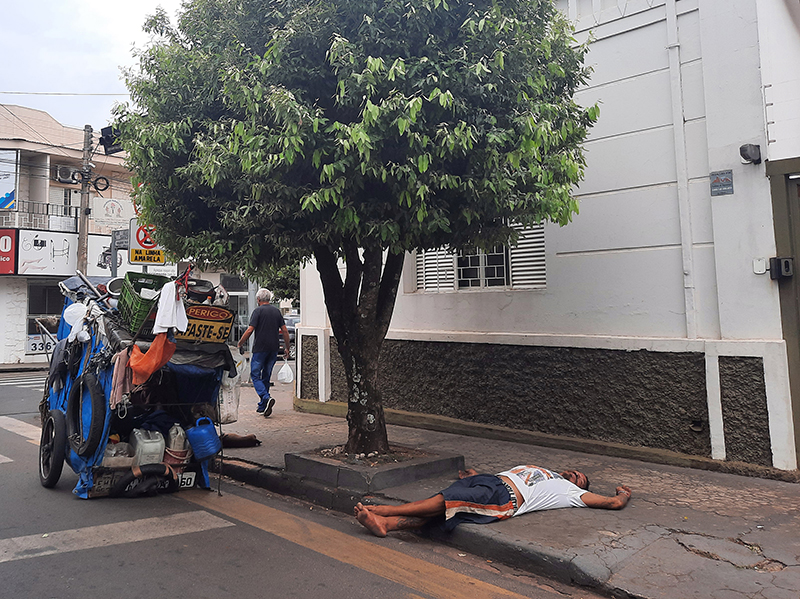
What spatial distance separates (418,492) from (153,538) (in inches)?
85.5

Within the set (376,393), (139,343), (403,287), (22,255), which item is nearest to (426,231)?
(376,393)

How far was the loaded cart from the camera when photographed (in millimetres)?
5371

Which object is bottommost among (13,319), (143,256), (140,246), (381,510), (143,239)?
(381,510)

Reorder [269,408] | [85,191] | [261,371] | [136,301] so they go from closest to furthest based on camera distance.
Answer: [136,301]
[269,408]
[261,371]
[85,191]

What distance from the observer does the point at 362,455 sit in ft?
20.6

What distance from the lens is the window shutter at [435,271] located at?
8.90m

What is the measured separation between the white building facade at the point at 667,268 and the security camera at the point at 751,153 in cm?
1

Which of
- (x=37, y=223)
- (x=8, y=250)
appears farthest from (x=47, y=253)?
(x=37, y=223)

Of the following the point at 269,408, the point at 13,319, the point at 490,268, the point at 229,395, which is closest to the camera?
the point at 229,395

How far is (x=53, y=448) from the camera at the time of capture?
592 centimetres

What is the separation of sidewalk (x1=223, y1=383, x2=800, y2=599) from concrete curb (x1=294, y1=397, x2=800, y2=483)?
0.09m

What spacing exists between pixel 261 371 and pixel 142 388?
4488mm

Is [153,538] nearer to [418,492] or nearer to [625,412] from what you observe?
[418,492]

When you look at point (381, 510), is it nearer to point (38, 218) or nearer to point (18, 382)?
point (18, 382)
